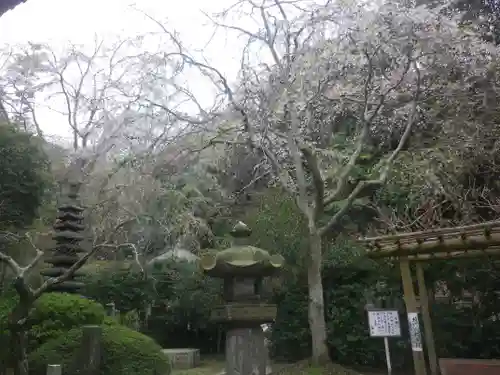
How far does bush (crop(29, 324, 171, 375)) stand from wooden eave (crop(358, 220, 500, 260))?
3.57 meters

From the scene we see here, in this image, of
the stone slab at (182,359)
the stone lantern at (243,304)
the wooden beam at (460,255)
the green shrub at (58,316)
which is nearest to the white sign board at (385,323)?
the wooden beam at (460,255)

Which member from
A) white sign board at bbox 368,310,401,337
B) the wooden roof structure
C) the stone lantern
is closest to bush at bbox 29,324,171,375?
the stone lantern

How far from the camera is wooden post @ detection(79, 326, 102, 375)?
6.43m

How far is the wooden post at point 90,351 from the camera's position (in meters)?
6.43

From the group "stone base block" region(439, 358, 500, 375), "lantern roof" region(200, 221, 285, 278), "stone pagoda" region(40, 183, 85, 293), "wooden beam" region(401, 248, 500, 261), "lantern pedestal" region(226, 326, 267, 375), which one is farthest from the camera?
"stone pagoda" region(40, 183, 85, 293)

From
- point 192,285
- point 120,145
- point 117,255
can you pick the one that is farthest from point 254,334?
point 120,145

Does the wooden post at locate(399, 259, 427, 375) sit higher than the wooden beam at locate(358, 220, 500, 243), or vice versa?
the wooden beam at locate(358, 220, 500, 243)

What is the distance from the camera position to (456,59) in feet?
29.0

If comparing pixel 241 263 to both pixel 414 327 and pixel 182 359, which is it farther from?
pixel 182 359

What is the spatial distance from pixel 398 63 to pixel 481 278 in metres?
4.37

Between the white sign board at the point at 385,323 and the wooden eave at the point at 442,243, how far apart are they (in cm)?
107

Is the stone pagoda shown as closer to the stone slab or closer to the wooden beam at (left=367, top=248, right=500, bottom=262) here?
the stone slab

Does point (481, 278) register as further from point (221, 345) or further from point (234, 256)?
point (221, 345)

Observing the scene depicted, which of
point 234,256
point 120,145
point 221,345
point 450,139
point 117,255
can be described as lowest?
point 221,345
